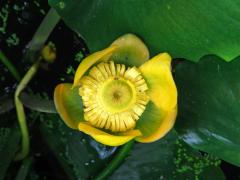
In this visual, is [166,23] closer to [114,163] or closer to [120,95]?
[120,95]

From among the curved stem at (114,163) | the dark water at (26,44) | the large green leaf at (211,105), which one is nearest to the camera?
the large green leaf at (211,105)

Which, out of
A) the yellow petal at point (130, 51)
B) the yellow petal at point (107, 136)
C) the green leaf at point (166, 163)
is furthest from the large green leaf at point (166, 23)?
the green leaf at point (166, 163)

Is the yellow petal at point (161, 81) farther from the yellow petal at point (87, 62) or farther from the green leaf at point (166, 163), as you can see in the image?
the green leaf at point (166, 163)

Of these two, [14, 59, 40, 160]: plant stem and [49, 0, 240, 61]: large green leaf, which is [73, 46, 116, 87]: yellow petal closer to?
[49, 0, 240, 61]: large green leaf

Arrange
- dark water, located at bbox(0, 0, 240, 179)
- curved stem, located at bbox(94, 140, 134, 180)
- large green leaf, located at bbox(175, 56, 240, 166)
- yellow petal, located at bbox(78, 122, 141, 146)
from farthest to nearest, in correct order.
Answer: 1. dark water, located at bbox(0, 0, 240, 179)
2. curved stem, located at bbox(94, 140, 134, 180)
3. large green leaf, located at bbox(175, 56, 240, 166)
4. yellow petal, located at bbox(78, 122, 141, 146)

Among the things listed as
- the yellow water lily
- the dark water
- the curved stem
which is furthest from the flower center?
the dark water

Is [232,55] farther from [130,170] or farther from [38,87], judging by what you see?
[38,87]

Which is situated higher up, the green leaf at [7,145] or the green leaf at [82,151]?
the green leaf at [7,145]

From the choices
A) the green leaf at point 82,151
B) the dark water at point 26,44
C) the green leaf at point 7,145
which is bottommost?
the green leaf at point 82,151
